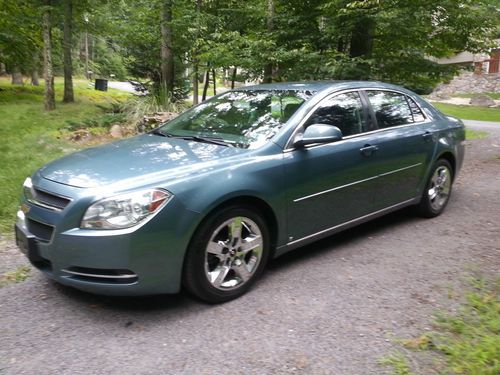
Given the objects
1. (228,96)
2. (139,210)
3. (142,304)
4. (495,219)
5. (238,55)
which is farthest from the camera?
(238,55)

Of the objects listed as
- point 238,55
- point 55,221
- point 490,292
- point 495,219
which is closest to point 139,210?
point 55,221

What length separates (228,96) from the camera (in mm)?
4773

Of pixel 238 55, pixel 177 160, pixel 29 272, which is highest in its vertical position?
pixel 238 55

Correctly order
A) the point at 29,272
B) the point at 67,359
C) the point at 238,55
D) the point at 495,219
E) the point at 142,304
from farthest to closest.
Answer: the point at 238,55 < the point at 495,219 < the point at 29,272 < the point at 142,304 < the point at 67,359

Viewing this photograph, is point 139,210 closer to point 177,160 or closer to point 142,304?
point 177,160

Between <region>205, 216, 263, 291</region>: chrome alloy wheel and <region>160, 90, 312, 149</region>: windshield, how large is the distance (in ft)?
2.23

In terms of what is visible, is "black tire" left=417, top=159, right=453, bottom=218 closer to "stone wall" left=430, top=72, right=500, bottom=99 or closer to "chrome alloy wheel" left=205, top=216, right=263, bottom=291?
"chrome alloy wheel" left=205, top=216, right=263, bottom=291

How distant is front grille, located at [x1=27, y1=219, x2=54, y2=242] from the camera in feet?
10.1

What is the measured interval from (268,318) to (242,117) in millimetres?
1854

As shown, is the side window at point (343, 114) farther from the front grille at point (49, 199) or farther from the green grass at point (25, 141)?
the green grass at point (25, 141)

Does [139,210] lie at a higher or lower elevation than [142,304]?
higher

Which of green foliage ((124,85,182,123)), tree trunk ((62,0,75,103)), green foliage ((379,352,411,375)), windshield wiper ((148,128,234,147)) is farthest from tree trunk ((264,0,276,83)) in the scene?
tree trunk ((62,0,75,103))

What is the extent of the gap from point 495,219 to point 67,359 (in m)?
4.72

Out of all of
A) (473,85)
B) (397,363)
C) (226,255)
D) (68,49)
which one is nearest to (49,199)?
(226,255)
